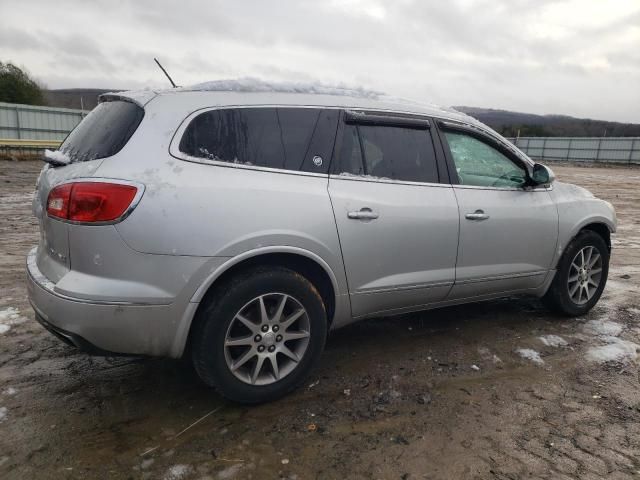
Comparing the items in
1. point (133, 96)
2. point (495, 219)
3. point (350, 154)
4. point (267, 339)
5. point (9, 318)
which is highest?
point (133, 96)

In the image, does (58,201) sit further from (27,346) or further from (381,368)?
(381,368)

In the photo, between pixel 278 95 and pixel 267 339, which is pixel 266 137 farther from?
pixel 267 339

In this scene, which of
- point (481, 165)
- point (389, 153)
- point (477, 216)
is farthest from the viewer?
point (481, 165)

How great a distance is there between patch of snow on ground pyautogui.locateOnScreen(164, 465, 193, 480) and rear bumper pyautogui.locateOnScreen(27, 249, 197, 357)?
0.57 meters

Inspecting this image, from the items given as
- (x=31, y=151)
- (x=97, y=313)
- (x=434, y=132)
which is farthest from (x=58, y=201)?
(x=31, y=151)

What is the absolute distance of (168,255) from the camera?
259cm

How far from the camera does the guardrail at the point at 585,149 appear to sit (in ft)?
128

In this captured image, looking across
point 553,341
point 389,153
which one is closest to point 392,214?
point 389,153

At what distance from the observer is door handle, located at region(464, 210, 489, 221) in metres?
3.62

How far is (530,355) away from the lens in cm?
377

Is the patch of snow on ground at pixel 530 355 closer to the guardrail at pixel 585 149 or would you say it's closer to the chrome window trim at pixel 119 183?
the chrome window trim at pixel 119 183

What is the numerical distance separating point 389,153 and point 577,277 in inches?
88.0

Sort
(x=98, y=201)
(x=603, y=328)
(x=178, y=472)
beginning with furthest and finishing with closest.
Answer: (x=603, y=328), (x=98, y=201), (x=178, y=472)

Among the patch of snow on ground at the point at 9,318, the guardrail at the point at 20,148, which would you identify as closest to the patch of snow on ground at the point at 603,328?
the patch of snow on ground at the point at 9,318
